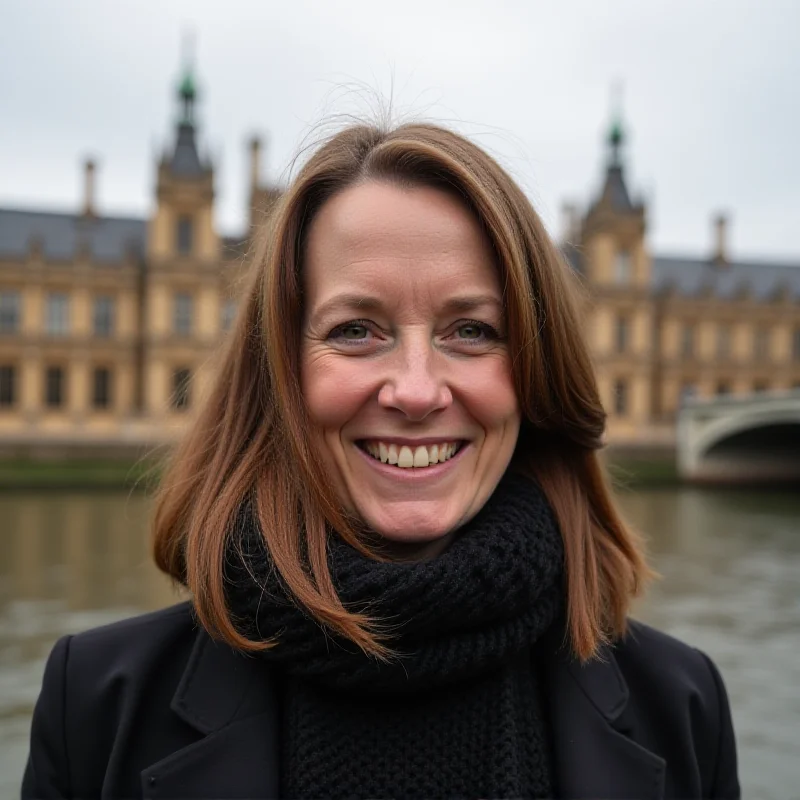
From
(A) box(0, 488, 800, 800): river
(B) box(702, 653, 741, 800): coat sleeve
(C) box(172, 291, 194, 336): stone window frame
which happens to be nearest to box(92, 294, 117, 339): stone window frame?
(C) box(172, 291, 194, 336): stone window frame

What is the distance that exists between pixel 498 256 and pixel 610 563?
65cm

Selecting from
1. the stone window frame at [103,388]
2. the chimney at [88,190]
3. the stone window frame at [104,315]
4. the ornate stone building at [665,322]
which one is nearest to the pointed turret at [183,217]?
the stone window frame at [104,315]

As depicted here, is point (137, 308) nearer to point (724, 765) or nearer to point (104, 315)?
point (104, 315)

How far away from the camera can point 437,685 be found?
54.6 inches

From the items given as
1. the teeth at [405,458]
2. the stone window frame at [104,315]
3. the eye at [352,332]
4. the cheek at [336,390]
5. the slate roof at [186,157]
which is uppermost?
the slate roof at [186,157]

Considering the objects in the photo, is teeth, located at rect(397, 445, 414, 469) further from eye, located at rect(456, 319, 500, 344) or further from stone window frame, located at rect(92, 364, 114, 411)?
stone window frame, located at rect(92, 364, 114, 411)

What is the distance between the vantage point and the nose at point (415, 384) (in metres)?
1.35

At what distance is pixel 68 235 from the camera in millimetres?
30156

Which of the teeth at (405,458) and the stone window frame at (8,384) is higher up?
the teeth at (405,458)

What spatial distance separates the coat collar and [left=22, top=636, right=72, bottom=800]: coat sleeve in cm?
17

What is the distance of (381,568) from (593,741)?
0.48 m

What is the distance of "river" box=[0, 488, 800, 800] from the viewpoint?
5090 mm

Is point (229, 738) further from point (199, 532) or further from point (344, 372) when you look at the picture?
point (344, 372)

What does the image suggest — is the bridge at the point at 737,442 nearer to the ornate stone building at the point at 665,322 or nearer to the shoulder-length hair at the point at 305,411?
the ornate stone building at the point at 665,322
